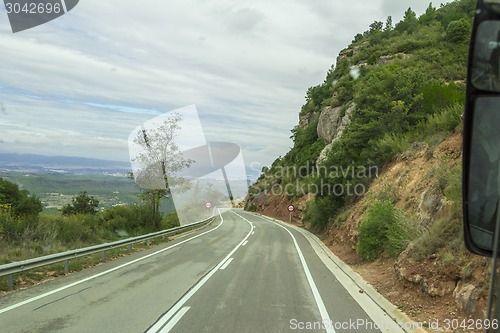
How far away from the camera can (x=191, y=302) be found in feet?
27.4

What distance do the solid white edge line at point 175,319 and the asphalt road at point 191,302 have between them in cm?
2

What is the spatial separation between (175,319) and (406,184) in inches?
473

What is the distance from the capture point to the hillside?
778 centimetres

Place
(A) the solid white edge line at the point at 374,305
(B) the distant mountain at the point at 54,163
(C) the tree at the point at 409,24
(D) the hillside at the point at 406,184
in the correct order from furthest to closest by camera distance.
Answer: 1. (C) the tree at the point at 409,24
2. (B) the distant mountain at the point at 54,163
3. (D) the hillside at the point at 406,184
4. (A) the solid white edge line at the point at 374,305

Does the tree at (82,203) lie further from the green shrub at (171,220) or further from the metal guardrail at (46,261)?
the metal guardrail at (46,261)

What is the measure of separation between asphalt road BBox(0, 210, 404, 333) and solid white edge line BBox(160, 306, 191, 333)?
16mm

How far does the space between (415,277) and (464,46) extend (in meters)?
40.1

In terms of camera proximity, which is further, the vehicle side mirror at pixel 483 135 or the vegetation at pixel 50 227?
the vegetation at pixel 50 227

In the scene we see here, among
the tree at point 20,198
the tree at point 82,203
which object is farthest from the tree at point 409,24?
the tree at point 20,198

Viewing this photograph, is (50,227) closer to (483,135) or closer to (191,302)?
(191,302)

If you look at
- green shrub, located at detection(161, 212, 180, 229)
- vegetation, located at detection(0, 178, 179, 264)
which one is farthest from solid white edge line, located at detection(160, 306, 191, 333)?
green shrub, located at detection(161, 212, 180, 229)

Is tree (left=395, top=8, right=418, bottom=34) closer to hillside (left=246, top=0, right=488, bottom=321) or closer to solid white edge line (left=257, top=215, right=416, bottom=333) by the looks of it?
hillside (left=246, top=0, right=488, bottom=321)

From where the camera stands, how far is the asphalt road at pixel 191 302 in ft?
22.0

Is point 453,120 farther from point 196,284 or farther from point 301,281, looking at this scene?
point 196,284
